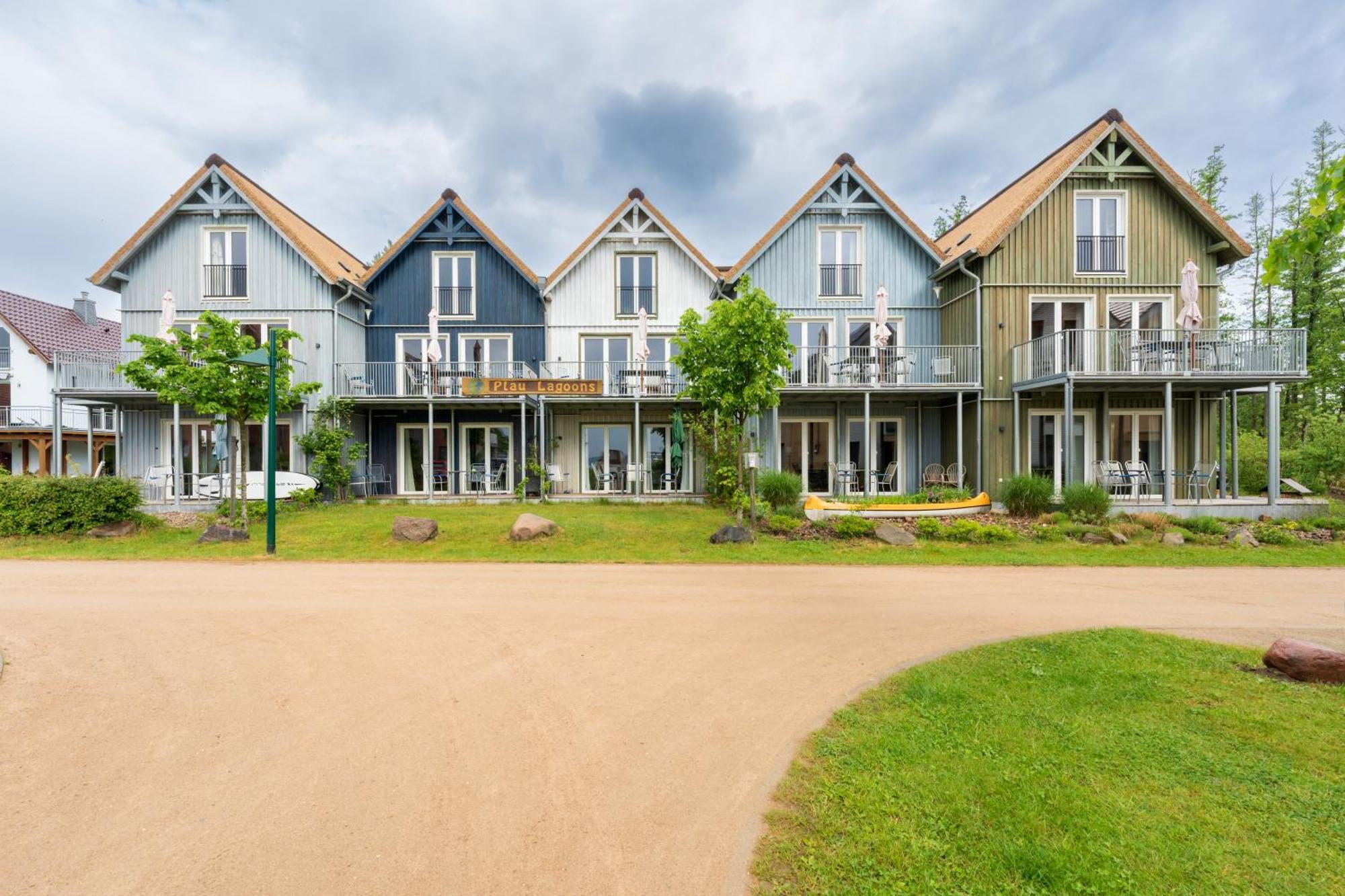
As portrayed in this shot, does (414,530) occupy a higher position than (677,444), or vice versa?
(677,444)

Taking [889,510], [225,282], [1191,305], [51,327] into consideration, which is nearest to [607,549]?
A: [889,510]

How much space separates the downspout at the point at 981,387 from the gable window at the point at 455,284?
15983 millimetres

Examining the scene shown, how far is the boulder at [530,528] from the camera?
12.6 m

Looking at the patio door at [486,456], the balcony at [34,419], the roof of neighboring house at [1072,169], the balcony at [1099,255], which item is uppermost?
the roof of neighboring house at [1072,169]

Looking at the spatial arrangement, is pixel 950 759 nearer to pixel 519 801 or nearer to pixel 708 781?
pixel 708 781

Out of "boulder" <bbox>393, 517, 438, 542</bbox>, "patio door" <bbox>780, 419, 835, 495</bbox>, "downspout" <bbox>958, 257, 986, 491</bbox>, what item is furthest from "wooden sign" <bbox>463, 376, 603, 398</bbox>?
"downspout" <bbox>958, 257, 986, 491</bbox>

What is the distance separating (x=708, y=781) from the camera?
3.58 meters

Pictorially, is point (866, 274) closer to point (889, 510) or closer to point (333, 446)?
point (889, 510)

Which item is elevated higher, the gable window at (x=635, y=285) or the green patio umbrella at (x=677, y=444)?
the gable window at (x=635, y=285)

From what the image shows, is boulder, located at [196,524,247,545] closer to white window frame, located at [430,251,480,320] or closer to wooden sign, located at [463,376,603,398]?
wooden sign, located at [463,376,603,398]

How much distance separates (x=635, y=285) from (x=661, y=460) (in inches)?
243

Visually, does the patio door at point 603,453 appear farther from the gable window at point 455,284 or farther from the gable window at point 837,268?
the gable window at point 837,268

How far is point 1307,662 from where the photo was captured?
16.4ft

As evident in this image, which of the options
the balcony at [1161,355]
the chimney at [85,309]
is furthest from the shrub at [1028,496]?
the chimney at [85,309]
